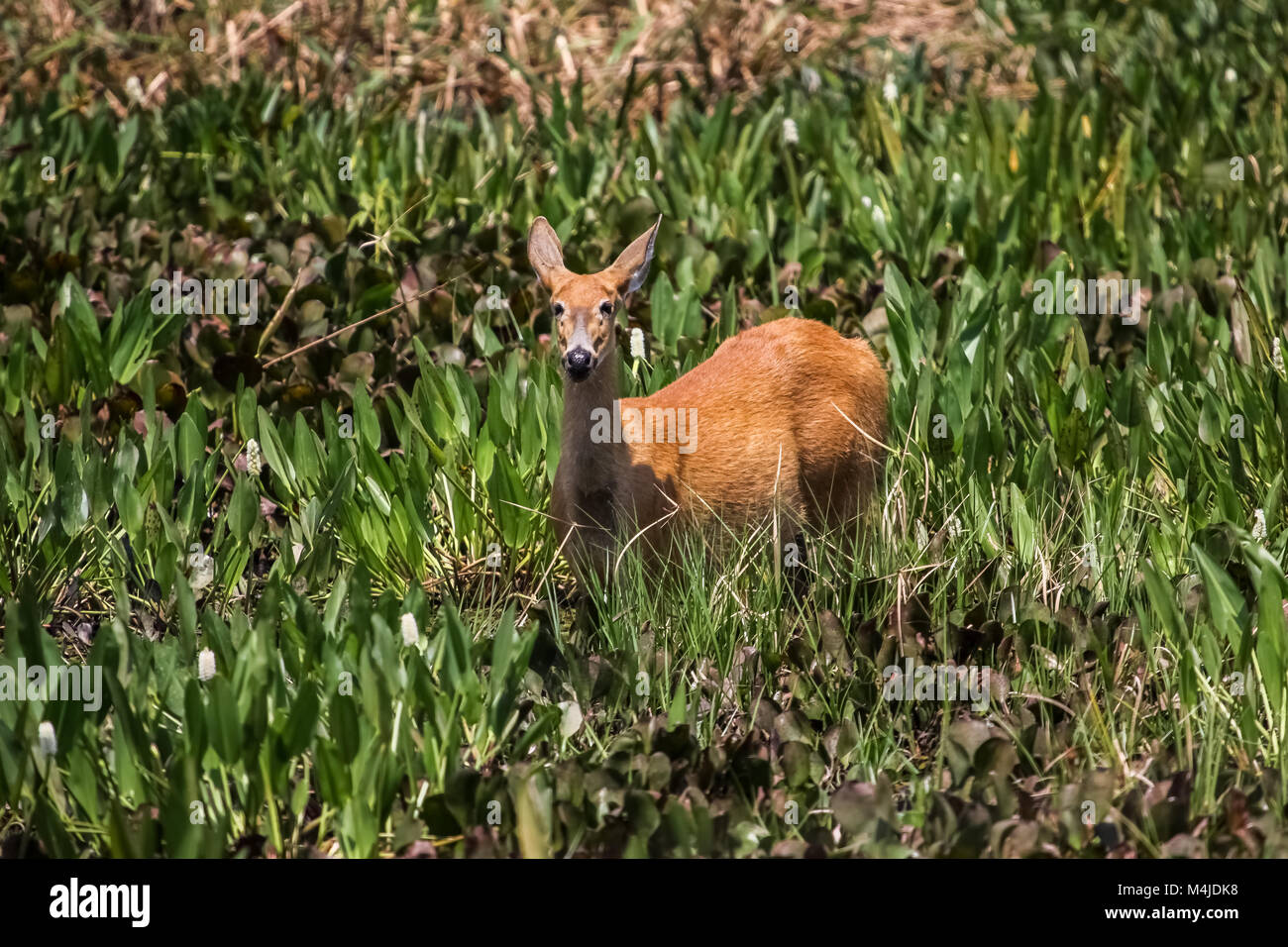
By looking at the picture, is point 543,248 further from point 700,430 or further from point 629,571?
point 629,571

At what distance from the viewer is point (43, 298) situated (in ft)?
21.9

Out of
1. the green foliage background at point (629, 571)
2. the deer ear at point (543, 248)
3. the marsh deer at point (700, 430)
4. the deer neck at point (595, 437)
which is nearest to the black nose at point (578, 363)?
the marsh deer at point (700, 430)

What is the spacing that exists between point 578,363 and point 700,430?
0.74 metres

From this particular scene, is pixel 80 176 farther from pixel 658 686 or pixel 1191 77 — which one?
pixel 1191 77

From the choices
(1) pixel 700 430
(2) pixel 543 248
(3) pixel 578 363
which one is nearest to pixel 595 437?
(3) pixel 578 363

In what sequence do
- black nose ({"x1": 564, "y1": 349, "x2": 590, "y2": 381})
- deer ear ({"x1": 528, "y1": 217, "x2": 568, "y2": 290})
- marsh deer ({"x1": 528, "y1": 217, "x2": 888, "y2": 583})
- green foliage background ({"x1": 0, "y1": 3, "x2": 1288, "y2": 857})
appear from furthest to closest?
deer ear ({"x1": 528, "y1": 217, "x2": 568, "y2": 290}) → marsh deer ({"x1": 528, "y1": 217, "x2": 888, "y2": 583}) → black nose ({"x1": 564, "y1": 349, "x2": 590, "y2": 381}) → green foliage background ({"x1": 0, "y1": 3, "x2": 1288, "y2": 857})

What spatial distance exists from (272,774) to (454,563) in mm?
1606

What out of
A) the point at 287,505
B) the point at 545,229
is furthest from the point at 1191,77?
the point at 287,505

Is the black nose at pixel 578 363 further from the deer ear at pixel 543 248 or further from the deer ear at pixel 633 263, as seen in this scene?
the deer ear at pixel 543 248

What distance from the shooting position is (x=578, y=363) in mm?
4270

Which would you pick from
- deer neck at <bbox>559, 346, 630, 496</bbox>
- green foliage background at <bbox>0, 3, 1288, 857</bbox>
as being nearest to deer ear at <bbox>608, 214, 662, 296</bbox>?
deer neck at <bbox>559, 346, 630, 496</bbox>

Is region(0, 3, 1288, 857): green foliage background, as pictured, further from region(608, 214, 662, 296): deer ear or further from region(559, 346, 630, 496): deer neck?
region(608, 214, 662, 296): deer ear

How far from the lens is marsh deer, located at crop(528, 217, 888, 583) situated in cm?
455
